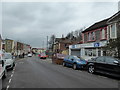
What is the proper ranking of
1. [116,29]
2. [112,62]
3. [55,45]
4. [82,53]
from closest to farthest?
1. [112,62]
2. [116,29]
3. [82,53]
4. [55,45]

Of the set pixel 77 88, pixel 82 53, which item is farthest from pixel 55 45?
pixel 77 88

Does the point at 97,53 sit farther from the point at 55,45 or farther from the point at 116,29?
the point at 55,45

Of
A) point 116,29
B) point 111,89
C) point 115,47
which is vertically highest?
point 116,29

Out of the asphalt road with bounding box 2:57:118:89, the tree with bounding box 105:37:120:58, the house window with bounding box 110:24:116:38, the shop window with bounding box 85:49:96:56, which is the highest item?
the house window with bounding box 110:24:116:38

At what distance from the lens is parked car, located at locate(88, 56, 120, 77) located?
10.5m

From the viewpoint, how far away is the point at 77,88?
24.2 ft

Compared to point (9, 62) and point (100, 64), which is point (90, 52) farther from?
point (9, 62)

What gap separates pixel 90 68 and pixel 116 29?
9.06m

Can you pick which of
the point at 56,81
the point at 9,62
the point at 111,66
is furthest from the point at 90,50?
the point at 56,81

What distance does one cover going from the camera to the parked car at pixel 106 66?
1051 cm

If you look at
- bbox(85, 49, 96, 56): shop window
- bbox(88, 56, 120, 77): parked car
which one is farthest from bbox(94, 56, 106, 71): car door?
bbox(85, 49, 96, 56): shop window

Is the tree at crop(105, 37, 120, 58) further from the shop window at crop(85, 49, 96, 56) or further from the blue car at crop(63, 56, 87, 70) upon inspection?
the shop window at crop(85, 49, 96, 56)

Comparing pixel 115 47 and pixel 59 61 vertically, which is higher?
pixel 115 47

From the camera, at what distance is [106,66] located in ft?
37.6
